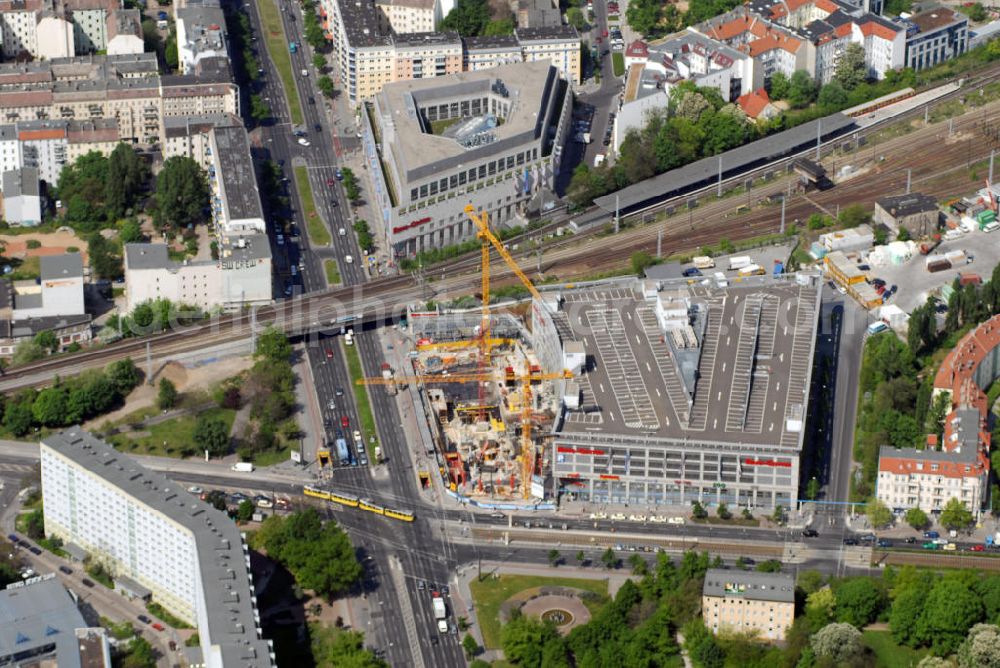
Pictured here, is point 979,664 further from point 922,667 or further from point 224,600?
point 224,600

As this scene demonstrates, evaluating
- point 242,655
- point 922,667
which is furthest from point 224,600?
point 922,667

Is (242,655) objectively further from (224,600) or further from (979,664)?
(979,664)

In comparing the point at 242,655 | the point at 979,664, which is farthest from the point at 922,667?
the point at 242,655

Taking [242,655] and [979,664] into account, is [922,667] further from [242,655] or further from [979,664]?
[242,655]

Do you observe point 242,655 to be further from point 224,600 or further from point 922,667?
point 922,667
